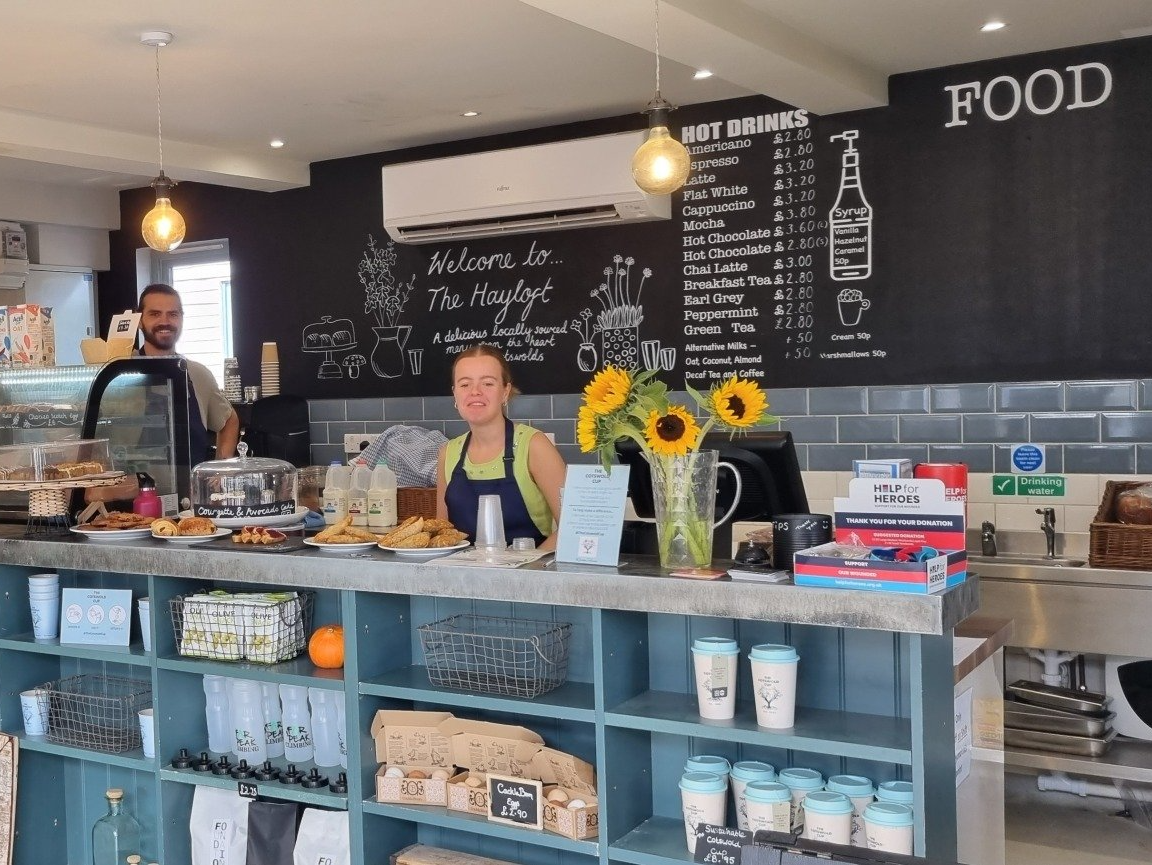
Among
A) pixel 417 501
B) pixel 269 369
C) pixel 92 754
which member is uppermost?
Answer: pixel 269 369

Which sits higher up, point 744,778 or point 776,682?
point 776,682

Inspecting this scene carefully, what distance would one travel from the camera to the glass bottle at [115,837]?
11.1 feet

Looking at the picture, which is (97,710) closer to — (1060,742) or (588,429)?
(588,429)

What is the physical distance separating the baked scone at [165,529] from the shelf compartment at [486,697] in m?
0.75

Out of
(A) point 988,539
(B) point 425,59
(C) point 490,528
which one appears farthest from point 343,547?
(A) point 988,539

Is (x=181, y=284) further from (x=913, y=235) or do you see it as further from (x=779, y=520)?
(x=779, y=520)

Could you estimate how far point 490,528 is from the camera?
2.87 m

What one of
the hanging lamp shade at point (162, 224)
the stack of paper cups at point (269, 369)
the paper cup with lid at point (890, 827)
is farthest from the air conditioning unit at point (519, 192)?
the paper cup with lid at point (890, 827)

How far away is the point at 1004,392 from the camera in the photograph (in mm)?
4602

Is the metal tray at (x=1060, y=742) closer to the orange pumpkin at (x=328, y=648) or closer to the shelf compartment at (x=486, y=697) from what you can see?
the shelf compartment at (x=486, y=697)

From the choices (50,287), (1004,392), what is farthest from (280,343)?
(1004,392)

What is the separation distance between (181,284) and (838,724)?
5.90 m

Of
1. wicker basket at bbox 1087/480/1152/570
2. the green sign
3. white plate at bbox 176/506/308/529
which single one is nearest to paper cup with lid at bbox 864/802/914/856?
white plate at bbox 176/506/308/529

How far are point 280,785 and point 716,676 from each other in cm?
126
